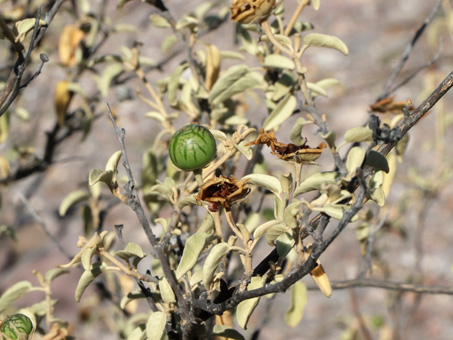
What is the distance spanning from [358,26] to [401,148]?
4222 mm

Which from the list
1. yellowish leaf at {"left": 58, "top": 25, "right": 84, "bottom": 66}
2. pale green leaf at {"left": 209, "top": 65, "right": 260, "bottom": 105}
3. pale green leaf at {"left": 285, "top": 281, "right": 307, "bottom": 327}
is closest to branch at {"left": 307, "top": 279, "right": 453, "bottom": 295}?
pale green leaf at {"left": 285, "top": 281, "right": 307, "bottom": 327}

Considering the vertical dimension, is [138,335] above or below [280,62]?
below

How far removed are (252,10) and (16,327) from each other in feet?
1.98

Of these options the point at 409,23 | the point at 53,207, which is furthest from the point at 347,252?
the point at 409,23

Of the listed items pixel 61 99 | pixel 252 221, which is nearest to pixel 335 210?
pixel 252 221

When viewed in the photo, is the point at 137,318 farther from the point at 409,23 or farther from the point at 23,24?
the point at 409,23

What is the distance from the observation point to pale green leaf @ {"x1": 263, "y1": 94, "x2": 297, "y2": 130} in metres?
1.12

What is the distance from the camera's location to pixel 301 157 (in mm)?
830

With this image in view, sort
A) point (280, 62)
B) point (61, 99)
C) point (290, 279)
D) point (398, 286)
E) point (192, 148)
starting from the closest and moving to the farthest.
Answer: point (290, 279), point (192, 148), point (280, 62), point (398, 286), point (61, 99)

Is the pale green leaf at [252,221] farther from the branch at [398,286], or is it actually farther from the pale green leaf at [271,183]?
the pale green leaf at [271,183]

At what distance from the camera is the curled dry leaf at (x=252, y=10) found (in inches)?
35.3

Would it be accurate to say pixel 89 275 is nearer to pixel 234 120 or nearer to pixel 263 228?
pixel 263 228

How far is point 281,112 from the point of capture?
1127 mm

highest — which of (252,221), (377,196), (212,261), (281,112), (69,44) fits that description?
(69,44)
